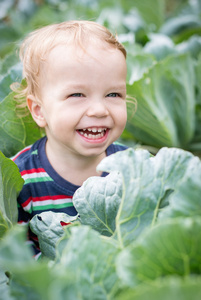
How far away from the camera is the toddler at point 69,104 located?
1085 mm

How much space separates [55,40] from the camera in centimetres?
114

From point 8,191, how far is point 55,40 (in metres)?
0.46

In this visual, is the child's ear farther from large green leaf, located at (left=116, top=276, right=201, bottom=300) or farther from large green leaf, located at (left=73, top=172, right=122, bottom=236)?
large green leaf, located at (left=116, top=276, right=201, bottom=300)

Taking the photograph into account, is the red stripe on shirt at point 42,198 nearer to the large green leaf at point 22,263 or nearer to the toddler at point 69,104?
the toddler at point 69,104

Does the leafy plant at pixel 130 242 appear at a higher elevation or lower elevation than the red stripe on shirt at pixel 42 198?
higher

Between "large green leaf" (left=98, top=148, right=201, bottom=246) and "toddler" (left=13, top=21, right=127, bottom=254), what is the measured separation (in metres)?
0.33

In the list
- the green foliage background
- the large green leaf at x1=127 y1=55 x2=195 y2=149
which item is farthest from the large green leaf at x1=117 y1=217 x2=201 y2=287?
the large green leaf at x1=127 y1=55 x2=195 y2=149

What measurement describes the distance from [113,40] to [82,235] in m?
0.71

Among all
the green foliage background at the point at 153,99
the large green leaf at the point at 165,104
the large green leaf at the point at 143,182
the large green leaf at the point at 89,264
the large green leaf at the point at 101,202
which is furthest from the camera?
the large green leaf at the point at 165,104

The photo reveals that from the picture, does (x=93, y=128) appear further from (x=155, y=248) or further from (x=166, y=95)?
(x=166, y=95)

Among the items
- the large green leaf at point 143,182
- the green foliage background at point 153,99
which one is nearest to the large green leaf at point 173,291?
the large green leaf at point 143,182

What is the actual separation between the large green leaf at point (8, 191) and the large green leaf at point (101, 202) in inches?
8.3

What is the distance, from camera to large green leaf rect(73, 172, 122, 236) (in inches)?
36.6

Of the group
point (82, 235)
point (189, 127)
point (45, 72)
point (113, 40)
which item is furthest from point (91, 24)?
point (189, 127)
